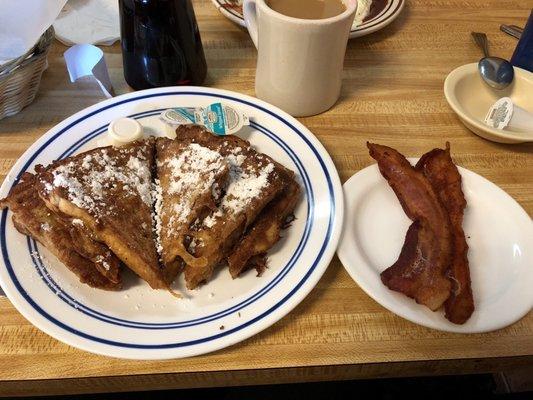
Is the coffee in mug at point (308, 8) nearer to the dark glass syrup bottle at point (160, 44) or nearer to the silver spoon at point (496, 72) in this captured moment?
the dark glass syrup bottle at point (160, 44)

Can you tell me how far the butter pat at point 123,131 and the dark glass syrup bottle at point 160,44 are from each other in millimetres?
182

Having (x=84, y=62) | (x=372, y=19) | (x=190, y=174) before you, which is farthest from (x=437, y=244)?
(x=84, y=62)

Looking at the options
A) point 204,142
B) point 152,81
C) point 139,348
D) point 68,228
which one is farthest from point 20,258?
point 152,81

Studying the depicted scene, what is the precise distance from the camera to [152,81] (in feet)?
4.01

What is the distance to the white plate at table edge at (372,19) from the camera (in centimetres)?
139

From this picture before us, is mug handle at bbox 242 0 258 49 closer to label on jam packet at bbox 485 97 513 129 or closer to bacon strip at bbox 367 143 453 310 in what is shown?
bacon strip at bbox 367 143 453 310

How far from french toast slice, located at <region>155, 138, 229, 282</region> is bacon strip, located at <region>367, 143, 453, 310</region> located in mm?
355

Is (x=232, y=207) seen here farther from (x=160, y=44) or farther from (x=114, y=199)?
(x=160, y=44)

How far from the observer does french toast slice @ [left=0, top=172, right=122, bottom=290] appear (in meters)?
0.86

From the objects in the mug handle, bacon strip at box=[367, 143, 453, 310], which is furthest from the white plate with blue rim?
the mug handle

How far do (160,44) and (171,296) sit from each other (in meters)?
0.61

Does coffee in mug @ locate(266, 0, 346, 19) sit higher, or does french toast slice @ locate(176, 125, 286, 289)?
coffee in mug @ locate(266, 0, 346, 19)

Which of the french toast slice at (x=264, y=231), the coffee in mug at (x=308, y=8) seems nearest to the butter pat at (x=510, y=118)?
the coffee in mug at (x=308, y=8)

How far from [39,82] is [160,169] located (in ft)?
1.62
